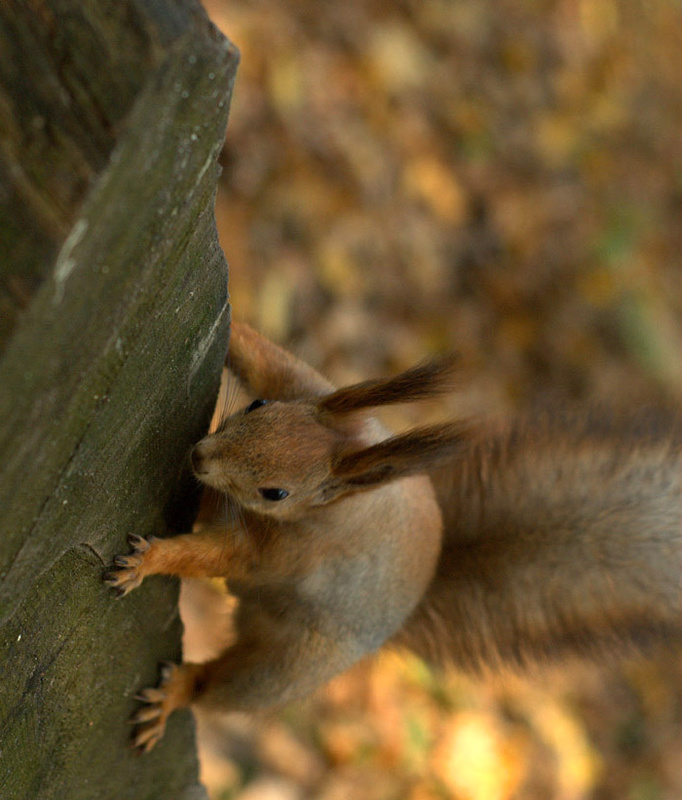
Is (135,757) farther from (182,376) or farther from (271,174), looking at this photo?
(271,174)

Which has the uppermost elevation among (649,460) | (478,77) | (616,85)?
→ (649,460)

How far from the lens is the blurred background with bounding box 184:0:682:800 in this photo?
2.30 m

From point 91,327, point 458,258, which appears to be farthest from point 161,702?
point 458,258

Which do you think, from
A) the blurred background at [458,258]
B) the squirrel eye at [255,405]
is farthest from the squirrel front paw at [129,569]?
the blurred background at [458,258]

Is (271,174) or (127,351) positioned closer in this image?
(127,351)

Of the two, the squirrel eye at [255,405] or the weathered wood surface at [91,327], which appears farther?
the squirrel eye at [255,405]

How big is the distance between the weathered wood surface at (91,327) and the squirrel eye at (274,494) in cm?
10

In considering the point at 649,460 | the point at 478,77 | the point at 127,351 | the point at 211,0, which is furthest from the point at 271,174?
the point at 127,351

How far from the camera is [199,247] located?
81 centimetres

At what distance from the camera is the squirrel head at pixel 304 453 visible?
3.45 ft

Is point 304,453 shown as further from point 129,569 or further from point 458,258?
point 458,258

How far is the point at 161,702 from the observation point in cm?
123

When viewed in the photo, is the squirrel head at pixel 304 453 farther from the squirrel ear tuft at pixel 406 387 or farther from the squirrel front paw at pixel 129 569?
the squirrel front paw at pixel 129 569

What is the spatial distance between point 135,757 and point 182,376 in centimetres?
60
